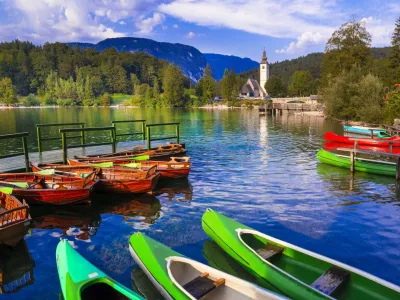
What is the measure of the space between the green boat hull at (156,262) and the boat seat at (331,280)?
9.39 feet

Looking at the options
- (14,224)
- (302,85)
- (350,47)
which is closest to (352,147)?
(14,224)

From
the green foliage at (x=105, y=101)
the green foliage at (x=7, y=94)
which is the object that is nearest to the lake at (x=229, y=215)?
the green foliage at (x=105, y=101)

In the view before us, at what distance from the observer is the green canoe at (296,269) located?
261 inches

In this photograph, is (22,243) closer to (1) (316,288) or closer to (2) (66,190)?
(2) (66,190)

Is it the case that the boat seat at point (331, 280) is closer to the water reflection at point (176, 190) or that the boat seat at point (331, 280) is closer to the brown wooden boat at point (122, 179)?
the water reflection at point (176, 190)

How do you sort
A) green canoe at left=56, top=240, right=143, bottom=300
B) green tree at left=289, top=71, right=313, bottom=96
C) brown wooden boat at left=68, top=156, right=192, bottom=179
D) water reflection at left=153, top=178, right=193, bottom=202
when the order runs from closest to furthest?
1. green canoe at left=56, top=240, right=143, bottom=300
2. water reflection at left=153, top=178, right=193, bottom=202
3. brown wooden boat at left=68, top=156, right=192, bottom=179
4. green tree at left=289, top=71, right=313, bottom=96

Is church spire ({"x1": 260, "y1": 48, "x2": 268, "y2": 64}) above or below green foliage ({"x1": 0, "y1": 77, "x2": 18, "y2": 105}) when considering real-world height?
above

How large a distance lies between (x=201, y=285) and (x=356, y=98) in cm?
5542

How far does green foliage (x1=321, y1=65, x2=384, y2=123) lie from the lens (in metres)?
50.2

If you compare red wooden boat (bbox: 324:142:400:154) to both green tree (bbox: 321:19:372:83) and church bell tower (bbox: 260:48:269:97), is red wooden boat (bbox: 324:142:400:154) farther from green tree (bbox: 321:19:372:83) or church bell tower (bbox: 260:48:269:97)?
church bell tower (bbox: 260:48:269:97)

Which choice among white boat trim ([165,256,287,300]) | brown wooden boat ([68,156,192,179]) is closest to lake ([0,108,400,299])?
brown wooden boat ([68,156,192,179])

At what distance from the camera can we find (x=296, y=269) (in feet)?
26.4

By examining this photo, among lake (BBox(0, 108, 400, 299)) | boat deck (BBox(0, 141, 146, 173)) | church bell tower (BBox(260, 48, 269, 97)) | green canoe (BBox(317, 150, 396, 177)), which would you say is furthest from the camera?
church bell tower (BBox(260, 48, 269, 97))

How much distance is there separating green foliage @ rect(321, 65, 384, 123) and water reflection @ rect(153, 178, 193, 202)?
4151 cm
